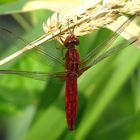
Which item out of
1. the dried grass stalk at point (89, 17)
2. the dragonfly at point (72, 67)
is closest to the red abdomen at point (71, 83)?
the dragonfly at point (72, 67)

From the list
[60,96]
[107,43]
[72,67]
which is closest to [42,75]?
[72,67]

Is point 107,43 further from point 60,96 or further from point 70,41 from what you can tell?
point 60,96

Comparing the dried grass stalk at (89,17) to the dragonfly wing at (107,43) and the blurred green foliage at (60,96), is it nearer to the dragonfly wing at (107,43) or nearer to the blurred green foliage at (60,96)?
the dragonfly wing at (107,43)

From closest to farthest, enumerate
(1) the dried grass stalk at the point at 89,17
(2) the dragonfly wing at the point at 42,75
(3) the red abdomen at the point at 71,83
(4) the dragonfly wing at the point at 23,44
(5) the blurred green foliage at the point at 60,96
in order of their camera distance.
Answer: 1. (1) the dried grass stalk at the point at 89,17
2. (4) the dragonfly wing at the point at 23,44
3. (2) the dragonfly wing at the point at 42,75
4. (3) the red abdomen at the point at 71,83
5. (5) the blurred green foliage at the point at 60,96

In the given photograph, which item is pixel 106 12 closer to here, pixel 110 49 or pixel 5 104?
pixel 110 49

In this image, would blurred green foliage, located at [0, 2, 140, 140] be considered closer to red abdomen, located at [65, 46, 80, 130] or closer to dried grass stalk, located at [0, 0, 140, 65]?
red abdomen, located at [65, 46, 80, 130]

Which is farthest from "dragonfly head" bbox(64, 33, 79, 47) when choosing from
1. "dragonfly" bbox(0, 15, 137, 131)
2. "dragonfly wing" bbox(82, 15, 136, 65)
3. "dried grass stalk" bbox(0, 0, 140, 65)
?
"dried grass stalk" bbox(0, 0, 140, 65)
